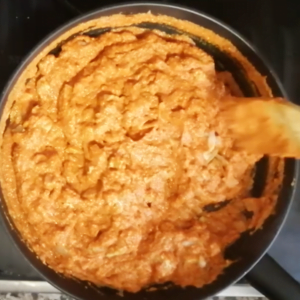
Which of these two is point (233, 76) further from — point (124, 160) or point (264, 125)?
point (124, 160)

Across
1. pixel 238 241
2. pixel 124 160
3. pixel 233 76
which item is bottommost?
pixel 238 241

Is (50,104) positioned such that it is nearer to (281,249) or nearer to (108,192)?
(108,192)

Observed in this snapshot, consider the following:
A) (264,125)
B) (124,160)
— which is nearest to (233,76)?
(264,125)

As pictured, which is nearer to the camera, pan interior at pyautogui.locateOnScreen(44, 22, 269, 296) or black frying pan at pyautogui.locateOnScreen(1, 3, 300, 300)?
black frying pan at pyautogui.locateOnScreen(1, 3, 300, 300)

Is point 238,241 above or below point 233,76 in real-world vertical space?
below

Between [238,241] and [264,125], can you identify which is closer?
[264,125]
